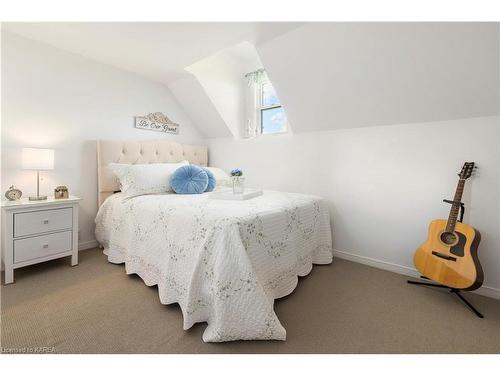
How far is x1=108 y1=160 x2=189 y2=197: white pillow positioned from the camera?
2346 mm

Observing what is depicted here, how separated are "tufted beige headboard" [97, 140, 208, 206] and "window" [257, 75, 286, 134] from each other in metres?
1.16

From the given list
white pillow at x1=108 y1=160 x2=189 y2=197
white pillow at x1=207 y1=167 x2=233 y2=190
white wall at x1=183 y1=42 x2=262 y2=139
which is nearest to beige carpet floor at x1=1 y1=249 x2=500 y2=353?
white pillow at x1=108 y1=160 x2=189 y2=197

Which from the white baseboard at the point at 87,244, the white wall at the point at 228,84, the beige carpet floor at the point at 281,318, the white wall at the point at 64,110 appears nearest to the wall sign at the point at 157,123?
the white wall at the point at 64,110

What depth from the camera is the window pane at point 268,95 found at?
10.9ft

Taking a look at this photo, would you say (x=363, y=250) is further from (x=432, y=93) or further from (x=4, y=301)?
(x=4, y=301)

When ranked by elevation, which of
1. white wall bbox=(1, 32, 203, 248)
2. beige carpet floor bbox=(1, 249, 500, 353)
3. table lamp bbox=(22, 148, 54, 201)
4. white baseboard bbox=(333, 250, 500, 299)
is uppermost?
white wall bbox=(1, 32, 203, 248)

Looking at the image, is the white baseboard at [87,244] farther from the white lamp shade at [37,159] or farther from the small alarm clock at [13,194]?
the white lamp shade at [37,159]

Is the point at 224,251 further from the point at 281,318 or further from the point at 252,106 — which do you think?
the point at 252,106

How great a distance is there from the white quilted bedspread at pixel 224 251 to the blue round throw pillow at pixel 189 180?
31 centimetres

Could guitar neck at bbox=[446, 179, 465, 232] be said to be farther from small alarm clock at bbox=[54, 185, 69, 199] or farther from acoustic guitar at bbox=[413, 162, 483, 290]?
small alarm clock at bbox=[54, 185, 69, 199]

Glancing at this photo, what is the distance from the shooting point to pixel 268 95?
3.36 meters

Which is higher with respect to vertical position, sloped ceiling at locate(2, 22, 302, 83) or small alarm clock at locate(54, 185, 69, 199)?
sloped ceiling at locate(2, 22, 302, 83)

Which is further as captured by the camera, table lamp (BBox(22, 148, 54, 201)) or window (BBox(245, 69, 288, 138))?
window (BBox(245, 69, 288, 138))
